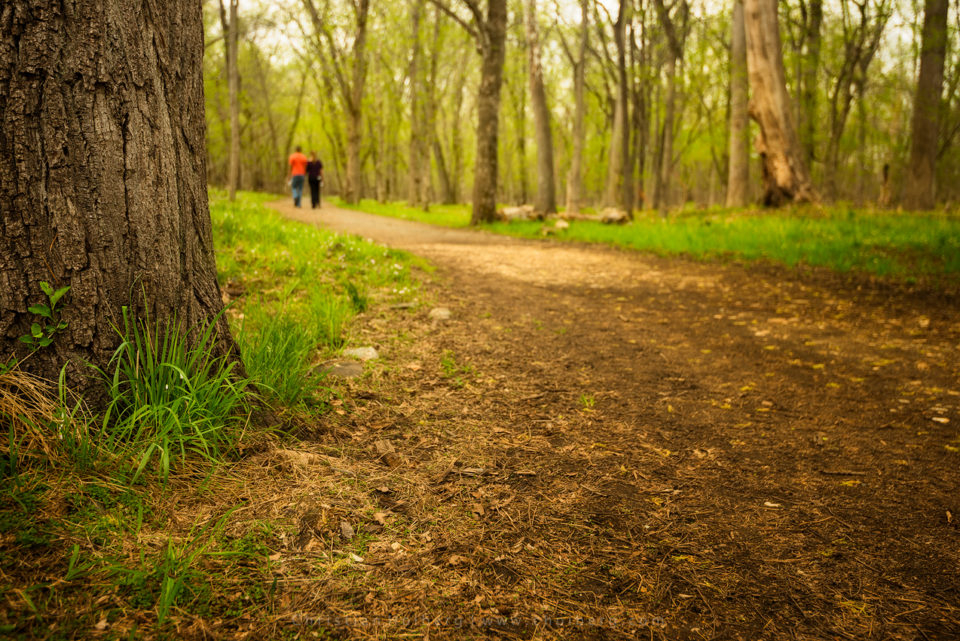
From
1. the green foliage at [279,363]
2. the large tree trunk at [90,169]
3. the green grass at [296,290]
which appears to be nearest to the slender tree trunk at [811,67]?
the green grass at [296,290]

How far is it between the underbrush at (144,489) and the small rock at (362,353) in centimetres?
89

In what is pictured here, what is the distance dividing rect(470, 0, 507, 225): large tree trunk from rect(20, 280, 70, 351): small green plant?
12.8 m

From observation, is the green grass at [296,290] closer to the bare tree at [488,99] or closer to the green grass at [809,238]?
the green grass at [809,238]

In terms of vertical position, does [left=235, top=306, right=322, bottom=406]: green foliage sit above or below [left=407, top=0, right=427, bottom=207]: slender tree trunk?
below

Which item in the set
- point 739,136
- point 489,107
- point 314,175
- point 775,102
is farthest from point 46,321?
point 314,175

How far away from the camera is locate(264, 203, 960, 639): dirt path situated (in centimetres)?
170

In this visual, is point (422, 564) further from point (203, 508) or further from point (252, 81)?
point (252, 81)

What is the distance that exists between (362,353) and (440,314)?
1373 millimetres

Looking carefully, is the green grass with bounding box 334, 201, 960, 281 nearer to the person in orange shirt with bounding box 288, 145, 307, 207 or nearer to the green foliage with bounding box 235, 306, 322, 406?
the green foliage with bounding box 235, 306, 322, 406

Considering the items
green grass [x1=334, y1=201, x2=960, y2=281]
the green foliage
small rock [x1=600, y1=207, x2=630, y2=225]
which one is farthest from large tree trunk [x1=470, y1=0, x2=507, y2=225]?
the green foliage

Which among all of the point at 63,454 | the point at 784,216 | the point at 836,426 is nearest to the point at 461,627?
the point at 63,454

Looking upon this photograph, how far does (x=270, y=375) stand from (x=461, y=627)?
1.71 meters

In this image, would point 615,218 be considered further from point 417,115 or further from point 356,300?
point 417,115

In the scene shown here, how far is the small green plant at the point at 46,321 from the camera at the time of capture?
190 cm
